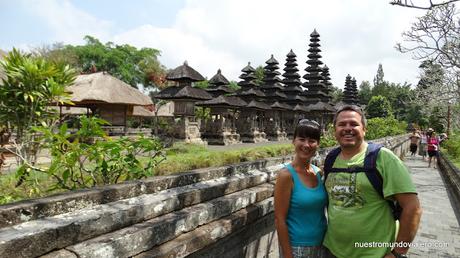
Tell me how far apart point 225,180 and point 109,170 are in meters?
1.11

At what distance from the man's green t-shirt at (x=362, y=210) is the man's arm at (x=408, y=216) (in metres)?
0.09

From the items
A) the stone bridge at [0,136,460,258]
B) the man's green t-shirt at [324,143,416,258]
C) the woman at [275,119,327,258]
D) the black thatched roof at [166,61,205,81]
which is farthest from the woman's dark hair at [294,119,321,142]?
the black thatched roof at [166,61,205,81]

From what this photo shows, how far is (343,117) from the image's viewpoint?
2520 millimetres

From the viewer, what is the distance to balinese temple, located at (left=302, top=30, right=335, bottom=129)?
38.3 meters

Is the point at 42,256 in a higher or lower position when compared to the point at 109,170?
lower

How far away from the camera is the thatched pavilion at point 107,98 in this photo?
2120cm

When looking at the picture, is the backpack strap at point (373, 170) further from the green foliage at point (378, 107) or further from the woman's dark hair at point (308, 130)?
the green foliage at point (378, 107)

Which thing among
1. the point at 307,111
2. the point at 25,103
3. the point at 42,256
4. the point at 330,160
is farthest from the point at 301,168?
the point at 307,111

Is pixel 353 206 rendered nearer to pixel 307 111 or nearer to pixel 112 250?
pixel 112 250

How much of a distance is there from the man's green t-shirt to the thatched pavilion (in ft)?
66.9

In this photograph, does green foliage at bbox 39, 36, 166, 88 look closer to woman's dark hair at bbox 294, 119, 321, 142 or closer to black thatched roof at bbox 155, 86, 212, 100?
black thatched roof at bbox 155, 86, 212, 100

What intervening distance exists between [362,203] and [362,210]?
5 centimetres

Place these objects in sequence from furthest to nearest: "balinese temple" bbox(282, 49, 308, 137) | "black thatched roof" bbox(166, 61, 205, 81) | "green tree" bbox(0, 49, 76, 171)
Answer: "balinese temple" bbox(282, 49, 308, 137) < "black thatched roof" bbox(166, 61, 205, 81) < "green tree" bbox(0, 49, 76, 171)

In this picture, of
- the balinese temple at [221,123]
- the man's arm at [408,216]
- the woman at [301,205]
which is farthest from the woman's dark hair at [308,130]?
the balinese temple at [221,123]
